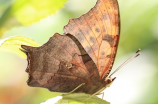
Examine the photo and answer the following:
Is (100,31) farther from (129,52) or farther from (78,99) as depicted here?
(129,52)

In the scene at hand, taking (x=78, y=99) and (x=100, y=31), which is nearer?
(x=78, y=99)

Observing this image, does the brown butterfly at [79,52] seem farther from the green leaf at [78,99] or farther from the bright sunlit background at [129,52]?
the bright sunlit background at [129,52]

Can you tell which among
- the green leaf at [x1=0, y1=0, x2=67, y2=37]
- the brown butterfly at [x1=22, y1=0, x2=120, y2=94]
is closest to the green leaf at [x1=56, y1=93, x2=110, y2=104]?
the brown butterfly at [x1=22, y1=0, x2=120, y2=94]

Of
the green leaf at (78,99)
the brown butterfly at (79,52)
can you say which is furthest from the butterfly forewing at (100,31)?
the green leaf at (78,99)

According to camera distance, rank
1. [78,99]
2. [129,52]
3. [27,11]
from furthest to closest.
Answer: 1. [129,52]
2. [27,11]
3. [78,99]

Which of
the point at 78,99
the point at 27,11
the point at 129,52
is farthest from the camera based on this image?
the point at 129,52

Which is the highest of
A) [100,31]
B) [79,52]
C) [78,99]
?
[100,31]

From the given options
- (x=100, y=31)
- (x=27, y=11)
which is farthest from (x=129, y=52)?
(x=27, y=11)

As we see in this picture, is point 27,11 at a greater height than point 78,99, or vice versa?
point 27,11
